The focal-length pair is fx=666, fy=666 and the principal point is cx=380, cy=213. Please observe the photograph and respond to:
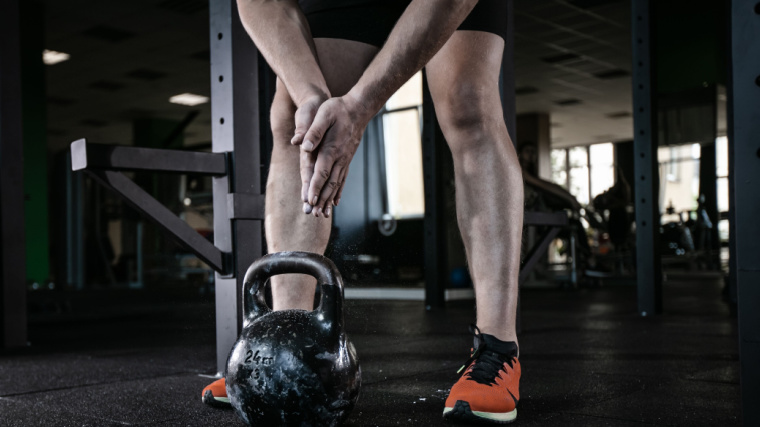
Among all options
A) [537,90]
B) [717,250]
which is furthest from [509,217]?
[537,90]

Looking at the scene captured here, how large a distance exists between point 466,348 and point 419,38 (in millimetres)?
1164

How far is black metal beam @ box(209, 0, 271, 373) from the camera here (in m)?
1.41

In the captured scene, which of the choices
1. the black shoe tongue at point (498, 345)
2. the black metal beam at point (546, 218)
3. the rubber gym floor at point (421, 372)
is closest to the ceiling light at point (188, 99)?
the rubber gym floor at point (421, 372)

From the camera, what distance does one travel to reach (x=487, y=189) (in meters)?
1.15

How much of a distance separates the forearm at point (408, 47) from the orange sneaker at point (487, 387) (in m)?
0.44

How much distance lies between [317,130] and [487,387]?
0.47m

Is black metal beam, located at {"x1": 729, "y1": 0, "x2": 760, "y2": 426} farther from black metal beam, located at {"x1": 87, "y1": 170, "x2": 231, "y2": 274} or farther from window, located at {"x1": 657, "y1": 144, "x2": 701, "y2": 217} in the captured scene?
window, located at {"x1": 657, "y1": 144, "x2": 701, "y2": 217}

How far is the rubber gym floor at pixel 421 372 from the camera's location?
1.05 m

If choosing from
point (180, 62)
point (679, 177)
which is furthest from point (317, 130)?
point (679, 177)

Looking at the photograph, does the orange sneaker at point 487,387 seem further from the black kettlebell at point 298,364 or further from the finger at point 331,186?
the finger at point 331,186

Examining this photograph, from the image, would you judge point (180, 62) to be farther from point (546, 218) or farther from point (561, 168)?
point (561, 168)

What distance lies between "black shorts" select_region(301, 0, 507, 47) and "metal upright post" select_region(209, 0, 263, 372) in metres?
0.34

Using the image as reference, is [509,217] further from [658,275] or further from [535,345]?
[658,275]

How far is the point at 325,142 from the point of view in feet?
2.74
